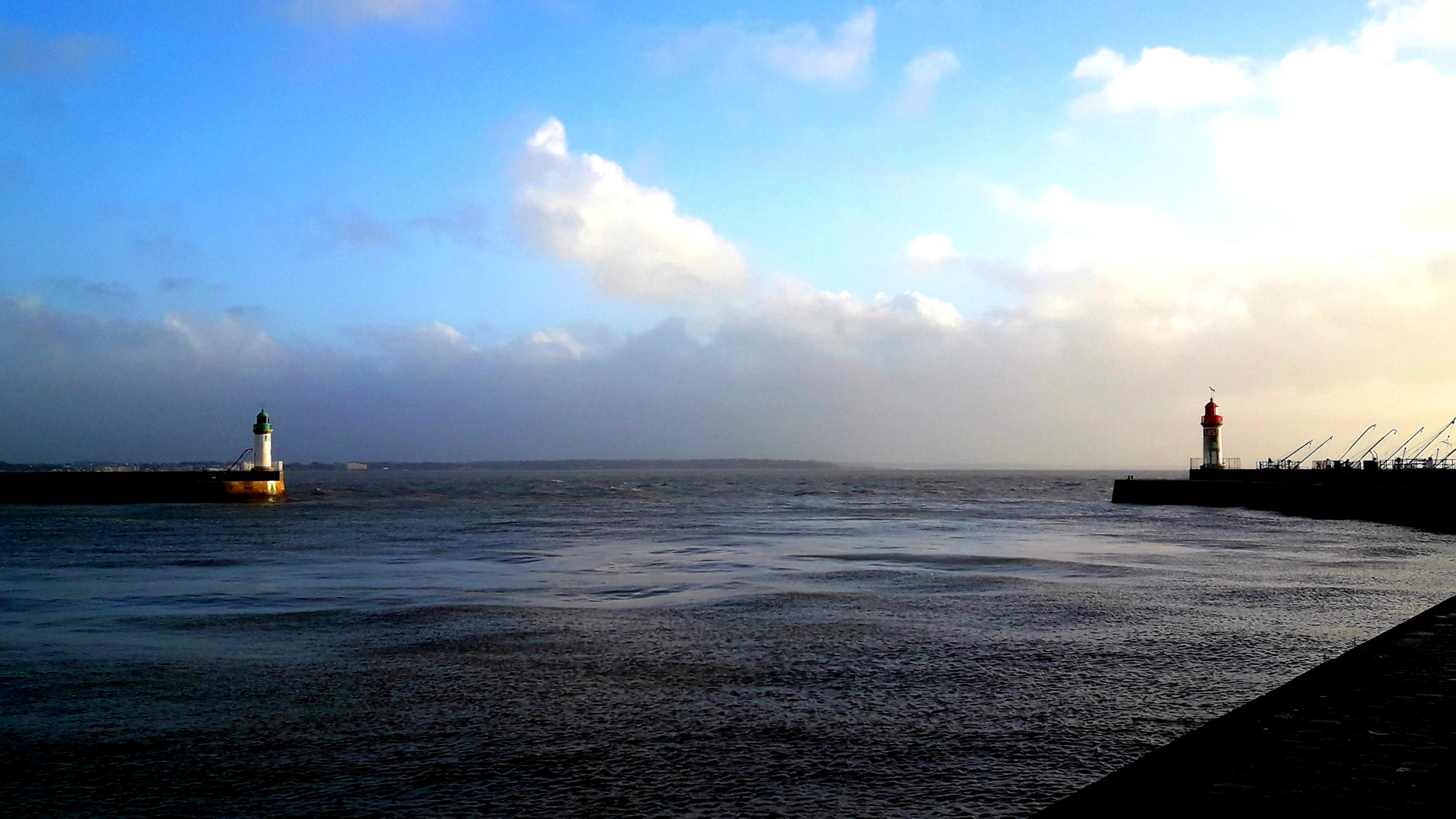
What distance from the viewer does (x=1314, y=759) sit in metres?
5.98

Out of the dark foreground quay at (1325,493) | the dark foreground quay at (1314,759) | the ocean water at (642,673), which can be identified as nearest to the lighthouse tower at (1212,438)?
the dark foreground quay at (1325,493)

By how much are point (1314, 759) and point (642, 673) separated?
719cm

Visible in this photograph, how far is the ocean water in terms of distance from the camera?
24.5 feet

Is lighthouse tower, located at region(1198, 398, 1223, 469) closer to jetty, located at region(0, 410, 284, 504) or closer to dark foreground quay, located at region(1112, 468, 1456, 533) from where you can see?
dark foreground quay, located at region(1112, 468, 1456, 533)

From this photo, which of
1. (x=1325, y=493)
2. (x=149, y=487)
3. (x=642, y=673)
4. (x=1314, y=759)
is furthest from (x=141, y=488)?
(x=1314, y=759)

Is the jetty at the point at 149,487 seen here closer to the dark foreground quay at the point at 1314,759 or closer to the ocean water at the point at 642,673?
the ocean water at the point at 642,673

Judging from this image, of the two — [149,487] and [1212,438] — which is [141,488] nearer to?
[149,487]

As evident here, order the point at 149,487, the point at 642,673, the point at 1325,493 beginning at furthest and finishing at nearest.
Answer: the point at 149,487 < the point at 1325,493 < the point at 642,673

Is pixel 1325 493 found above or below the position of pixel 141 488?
above

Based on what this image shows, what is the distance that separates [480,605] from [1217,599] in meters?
12.9

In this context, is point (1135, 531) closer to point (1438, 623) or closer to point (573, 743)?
point (1438, 623)

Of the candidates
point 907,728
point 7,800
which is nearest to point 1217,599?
point 907,728

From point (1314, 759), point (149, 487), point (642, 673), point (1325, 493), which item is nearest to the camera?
point (1314, 759)

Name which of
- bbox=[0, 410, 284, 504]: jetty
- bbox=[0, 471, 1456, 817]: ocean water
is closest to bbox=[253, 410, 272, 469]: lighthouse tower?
bbox=[0, 410, 284, 504]: jetty
